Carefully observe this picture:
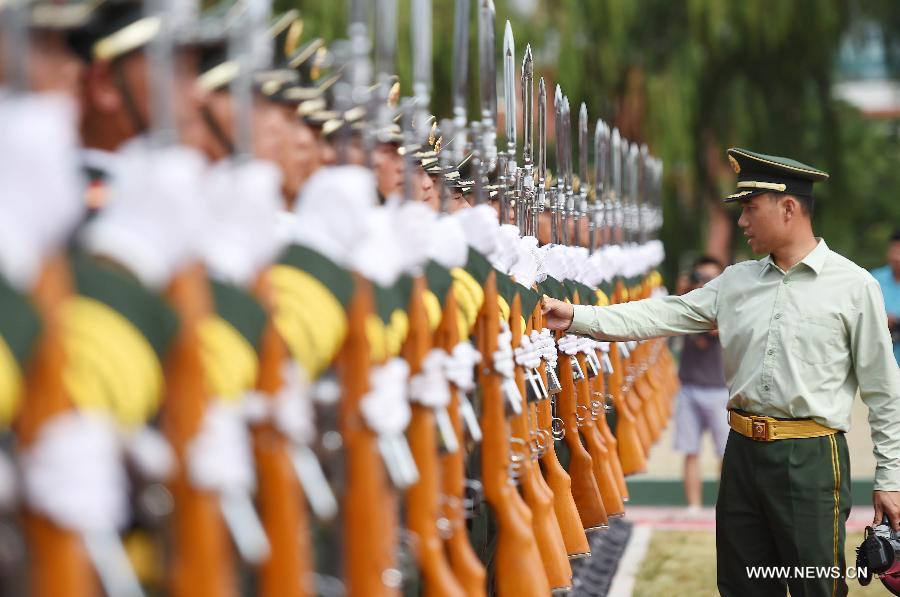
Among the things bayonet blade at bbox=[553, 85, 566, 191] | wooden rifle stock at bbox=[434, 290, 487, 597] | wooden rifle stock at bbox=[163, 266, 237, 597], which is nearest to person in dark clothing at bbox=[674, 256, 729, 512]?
bayonet blade at bbox=[553, 85, 566, 191]

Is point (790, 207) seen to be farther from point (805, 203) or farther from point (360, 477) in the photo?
point (360, 477)

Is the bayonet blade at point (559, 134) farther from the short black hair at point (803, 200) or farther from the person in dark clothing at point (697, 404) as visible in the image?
the person in dark clothing at point (697, 404)

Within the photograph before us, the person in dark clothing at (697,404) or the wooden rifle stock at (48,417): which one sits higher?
the wooden rifle stock at (48,417)

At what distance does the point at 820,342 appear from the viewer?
3.91 m

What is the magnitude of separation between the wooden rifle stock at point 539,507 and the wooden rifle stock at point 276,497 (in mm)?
1565

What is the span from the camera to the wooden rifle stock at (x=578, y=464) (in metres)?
4.57

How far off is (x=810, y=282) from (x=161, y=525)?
8.67ft

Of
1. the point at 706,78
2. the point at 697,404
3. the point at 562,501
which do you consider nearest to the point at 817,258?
the point at 562,501

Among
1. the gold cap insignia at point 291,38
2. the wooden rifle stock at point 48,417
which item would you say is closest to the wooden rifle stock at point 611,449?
the gold cap insignia at point 291,38

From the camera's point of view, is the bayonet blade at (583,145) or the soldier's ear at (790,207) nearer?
the soldier's ear at (790,207)

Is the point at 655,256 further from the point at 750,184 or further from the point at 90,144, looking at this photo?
the point at 90,144

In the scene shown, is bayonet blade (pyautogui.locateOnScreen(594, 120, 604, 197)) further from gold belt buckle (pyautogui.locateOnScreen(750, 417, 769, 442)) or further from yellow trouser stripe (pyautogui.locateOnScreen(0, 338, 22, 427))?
yellow trouser stripe (pyautogui.locateOnScreen(0, 338, 22, 427))

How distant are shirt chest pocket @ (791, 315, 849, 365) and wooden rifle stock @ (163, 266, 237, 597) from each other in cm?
254

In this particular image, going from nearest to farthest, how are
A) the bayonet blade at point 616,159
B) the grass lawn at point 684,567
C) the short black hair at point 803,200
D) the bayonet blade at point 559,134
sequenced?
the short black hair at point 803,200, the bayonet blade at point 559,134, the grass lawn at point 684,567, the bayonet blade at point 616,159
